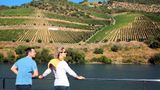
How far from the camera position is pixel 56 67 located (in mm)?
13312

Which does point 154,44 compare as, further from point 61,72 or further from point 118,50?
point 61,72

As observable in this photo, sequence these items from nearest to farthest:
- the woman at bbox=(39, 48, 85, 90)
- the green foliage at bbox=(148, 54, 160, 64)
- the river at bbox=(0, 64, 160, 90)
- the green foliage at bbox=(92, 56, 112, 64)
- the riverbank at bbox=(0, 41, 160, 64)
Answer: the woman at bbox=(39, 48, 85, 90) → the river at bbox=(0, 64, 160, 90) → the green foliage at bbox=(92, 56, 112, 64) → the green foliage at bbox=(148, 54, 160, 64) → the riverbank at bbox=(0, 41, 160, 64)

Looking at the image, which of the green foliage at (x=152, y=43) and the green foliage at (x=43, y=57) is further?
the green foliage at (x=152, y=43)

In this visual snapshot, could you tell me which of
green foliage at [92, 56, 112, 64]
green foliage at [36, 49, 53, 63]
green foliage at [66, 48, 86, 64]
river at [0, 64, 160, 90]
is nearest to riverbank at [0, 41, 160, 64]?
green foliage at [92, 56, 112, 64]

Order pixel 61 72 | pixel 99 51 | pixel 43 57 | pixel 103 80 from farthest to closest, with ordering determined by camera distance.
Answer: pixel 99 51, pixel 43 57, pixel 103 80, pixel 61 72

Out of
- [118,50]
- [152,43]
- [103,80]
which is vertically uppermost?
[103,80]

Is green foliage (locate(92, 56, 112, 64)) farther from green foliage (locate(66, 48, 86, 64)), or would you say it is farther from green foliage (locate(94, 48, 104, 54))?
green foliage (locate(66, 48, 86, 64))

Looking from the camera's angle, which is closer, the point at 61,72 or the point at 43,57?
the point at 61,72

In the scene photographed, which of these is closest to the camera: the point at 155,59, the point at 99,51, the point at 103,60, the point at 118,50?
the point at 103,60

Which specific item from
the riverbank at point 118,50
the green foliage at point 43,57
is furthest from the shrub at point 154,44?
the green foliage at point 43,57

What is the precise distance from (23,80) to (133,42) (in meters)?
180

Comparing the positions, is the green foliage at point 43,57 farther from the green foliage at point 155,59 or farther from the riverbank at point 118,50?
the green foliage at point 155,59

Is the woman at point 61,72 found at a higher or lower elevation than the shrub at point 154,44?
higher

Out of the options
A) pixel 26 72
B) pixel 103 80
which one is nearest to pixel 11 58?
pixel 103 80
